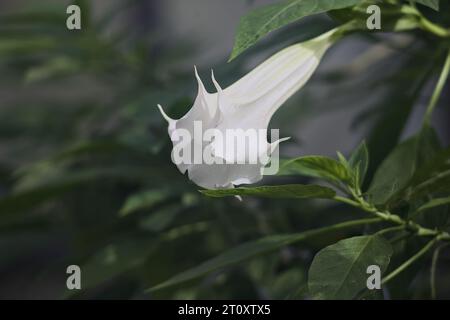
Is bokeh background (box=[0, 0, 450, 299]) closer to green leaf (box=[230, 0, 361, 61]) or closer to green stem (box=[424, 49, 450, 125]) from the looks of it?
green stem (box=[424, 49, 450, 125])

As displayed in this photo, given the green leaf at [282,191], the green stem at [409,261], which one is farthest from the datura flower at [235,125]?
the green stem at [409,261]

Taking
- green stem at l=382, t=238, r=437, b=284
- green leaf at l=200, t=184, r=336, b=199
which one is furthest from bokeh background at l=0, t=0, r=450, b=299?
green leaf at l=200, t=184, r=336, b=199

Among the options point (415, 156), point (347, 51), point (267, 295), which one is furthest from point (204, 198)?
point (347, 51)

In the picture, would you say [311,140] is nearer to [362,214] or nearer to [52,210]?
[52,210]

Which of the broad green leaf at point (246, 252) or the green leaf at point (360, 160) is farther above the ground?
the green leaf at point (360, 160)

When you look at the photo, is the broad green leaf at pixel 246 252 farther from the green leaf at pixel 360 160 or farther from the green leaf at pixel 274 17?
the green leaf at pixel 274 17
